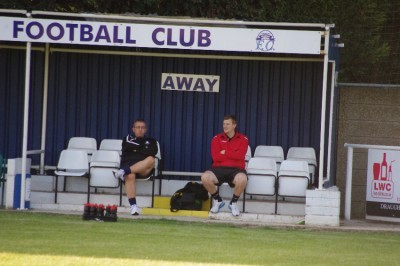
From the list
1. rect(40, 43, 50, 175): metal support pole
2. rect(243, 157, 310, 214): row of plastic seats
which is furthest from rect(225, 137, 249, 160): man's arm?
rect(40, 43, 50, 175): metal support pole

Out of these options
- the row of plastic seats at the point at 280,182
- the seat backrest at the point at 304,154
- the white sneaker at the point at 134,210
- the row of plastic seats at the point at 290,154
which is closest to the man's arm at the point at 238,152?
the row of plastic seats at the point at 280,182

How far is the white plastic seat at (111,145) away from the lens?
60.2 ft

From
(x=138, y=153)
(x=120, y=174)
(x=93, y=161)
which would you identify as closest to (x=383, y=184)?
(x=138, y=153)

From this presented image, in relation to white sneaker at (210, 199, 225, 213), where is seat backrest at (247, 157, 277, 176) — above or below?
above

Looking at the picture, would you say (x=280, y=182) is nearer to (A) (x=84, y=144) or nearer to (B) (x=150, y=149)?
(B) (x=150, y=149)

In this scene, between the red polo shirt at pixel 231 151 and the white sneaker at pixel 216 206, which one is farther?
the red polo shirt at pixel 231 151

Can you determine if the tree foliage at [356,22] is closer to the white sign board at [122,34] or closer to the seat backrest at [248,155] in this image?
the seat backrest at [248,155]

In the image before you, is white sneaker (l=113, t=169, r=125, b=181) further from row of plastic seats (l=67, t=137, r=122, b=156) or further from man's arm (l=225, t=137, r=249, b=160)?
man's arm (l=225, t=137, r=249, b=160)

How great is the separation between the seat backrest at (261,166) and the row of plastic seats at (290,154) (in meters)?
0.73

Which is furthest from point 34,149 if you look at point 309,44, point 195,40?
point 309,44

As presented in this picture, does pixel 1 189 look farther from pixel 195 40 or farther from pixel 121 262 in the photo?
pixel 121 262

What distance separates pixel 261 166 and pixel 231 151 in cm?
61

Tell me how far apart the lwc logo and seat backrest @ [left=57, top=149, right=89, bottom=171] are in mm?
4617

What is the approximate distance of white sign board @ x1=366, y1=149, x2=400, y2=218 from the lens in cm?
1756
